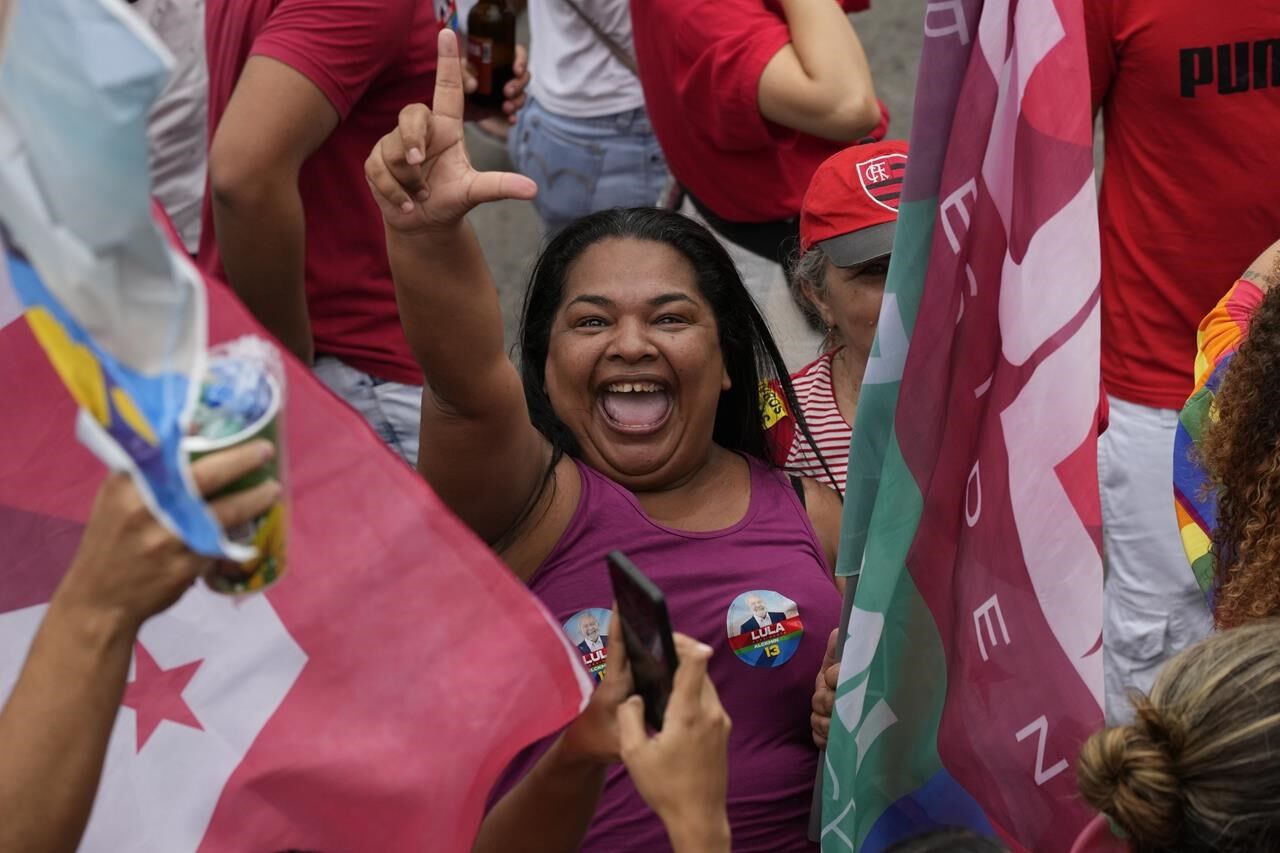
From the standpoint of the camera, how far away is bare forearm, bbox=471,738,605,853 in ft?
6.27

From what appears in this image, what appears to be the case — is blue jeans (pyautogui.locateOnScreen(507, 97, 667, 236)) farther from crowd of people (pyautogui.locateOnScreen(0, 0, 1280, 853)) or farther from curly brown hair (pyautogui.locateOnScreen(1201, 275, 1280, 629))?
curly brown hair (pyautogui.locateOnScreen(1201, 275, 1280, 629))

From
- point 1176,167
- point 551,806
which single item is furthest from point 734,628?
point 1176,167

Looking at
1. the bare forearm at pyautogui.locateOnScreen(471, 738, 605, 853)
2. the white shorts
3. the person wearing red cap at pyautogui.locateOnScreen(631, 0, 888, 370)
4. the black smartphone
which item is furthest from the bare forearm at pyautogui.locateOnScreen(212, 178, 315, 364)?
the white shorts

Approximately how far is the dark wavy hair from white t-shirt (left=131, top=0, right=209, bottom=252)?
1.09 m

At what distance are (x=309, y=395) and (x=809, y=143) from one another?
218 centimetres


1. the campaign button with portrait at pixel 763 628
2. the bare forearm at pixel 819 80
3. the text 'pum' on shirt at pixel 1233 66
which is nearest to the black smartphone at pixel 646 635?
the campaign button with portrait at pixel 763 628

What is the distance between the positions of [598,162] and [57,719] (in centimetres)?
326

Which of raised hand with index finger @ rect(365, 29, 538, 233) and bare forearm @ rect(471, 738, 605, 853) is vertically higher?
raised hand with index finger @ rect(365, 29, 538, 233)

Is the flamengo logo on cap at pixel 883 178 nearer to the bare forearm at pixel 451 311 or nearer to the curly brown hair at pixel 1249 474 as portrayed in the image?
the curly brown hair at pixel 1249 474

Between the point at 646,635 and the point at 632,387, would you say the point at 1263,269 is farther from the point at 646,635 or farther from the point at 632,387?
the point at 646,635

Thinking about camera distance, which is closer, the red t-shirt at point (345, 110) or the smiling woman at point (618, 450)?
the smiling woman at point (618, 450)

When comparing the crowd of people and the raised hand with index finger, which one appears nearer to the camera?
the crowd of people

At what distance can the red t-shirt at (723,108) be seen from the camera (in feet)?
11.5

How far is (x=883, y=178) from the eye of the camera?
3.11 metres
